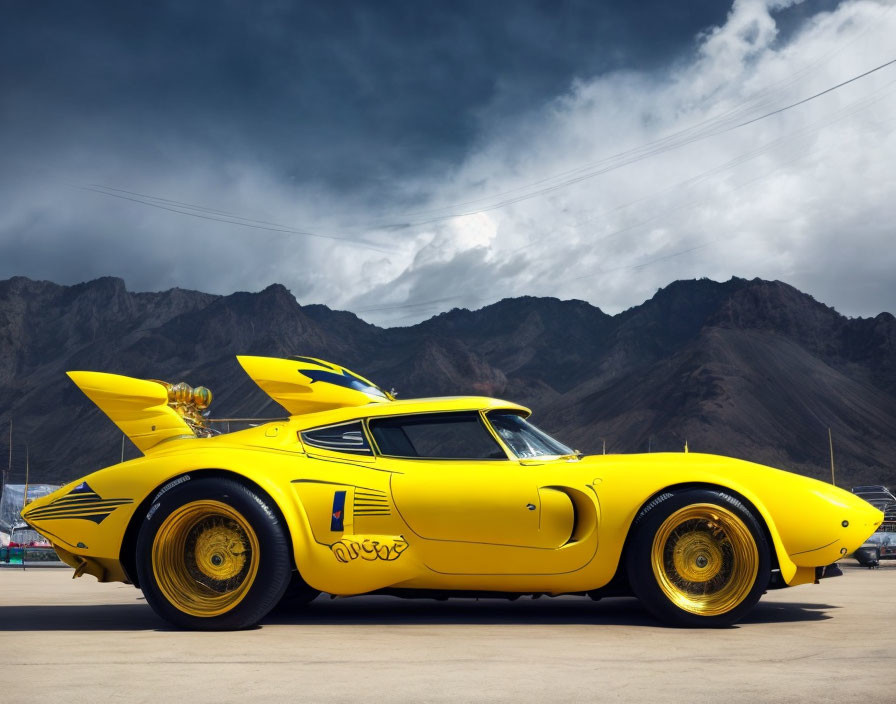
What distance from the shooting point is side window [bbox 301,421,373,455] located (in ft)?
20.0

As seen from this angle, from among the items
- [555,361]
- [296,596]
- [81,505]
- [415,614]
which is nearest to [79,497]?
[81,505]

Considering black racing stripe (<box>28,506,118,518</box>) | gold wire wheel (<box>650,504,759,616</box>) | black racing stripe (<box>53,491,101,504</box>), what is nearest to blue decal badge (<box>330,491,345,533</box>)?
black racing stripe (<box>28,506,118,518</box>)

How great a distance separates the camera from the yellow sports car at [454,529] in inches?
219

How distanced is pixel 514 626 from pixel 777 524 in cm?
188

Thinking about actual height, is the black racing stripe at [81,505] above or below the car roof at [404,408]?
below

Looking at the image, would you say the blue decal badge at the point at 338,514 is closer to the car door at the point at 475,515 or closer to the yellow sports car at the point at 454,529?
the yellow sports car at the point at 454,529

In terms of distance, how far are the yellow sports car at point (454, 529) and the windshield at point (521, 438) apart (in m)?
0.07

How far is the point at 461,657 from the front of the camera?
14.5ft

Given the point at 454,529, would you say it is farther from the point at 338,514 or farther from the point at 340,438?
the point at 340,438

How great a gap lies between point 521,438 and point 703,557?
147 cm

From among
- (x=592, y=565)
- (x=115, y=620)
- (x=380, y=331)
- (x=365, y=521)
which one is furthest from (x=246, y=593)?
(x=380, y=331)

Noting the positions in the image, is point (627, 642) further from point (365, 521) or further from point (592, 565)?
point (365, 521)

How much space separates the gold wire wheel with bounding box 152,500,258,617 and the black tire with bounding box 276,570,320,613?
51cm

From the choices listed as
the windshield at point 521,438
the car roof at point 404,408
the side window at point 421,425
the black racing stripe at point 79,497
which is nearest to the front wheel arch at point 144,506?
the black racing stripe at point 79,497
